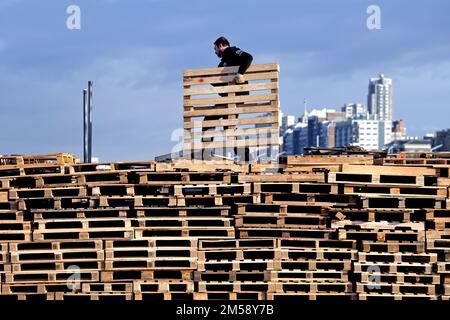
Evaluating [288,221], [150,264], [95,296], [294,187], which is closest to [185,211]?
[150,264]

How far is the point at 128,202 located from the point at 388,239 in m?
3.78

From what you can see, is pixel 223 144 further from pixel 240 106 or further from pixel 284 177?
pixel 284 177

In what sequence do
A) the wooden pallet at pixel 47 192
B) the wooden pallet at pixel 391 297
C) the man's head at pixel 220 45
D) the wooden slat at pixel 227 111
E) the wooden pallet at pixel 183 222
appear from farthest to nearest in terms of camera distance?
the man's head at pixel 220 45, the wooden slat at pixel 227 111, the wooden pallet at pixel 47 192, the wooden pallet at pixel 183 222, the wooden pallet at pixel 391 297

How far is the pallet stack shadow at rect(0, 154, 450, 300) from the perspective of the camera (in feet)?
39.7

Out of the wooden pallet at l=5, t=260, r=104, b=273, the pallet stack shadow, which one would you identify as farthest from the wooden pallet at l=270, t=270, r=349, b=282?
the wooden pallet at l=5, t=260, r=104, b=273

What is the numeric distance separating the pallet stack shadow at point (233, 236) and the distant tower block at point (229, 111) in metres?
1.00

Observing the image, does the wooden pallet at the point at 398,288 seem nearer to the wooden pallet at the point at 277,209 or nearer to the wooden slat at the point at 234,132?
the wooden pallet at the point at 277,209

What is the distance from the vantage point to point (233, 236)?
40.4 ft

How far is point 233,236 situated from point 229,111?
239cm

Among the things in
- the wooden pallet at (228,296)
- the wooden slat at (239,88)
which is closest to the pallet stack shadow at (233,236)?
the wooden pallet at (228,296)

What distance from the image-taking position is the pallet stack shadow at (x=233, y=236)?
12109mm

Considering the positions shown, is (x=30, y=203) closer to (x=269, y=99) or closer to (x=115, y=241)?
(x=115, y=241)

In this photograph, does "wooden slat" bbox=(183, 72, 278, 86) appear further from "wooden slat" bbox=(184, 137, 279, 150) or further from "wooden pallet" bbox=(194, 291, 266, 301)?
"wooden pallet" bbox=(194, 291, 266, 301)

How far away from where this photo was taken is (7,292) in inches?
486
